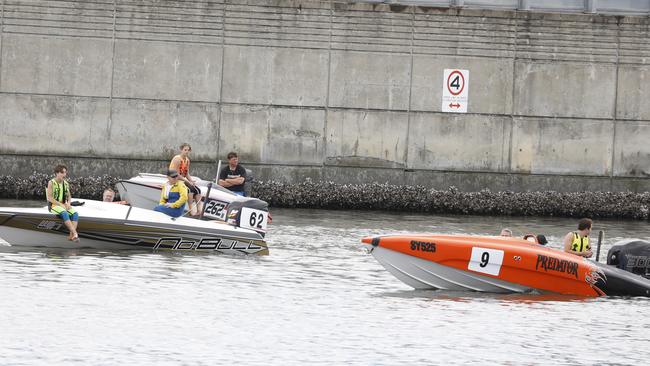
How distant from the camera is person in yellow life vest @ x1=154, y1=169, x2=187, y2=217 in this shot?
21.7m

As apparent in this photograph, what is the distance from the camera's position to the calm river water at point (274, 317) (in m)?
13.2

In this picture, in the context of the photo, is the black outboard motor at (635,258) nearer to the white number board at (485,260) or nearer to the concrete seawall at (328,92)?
the white number board at (485,260)

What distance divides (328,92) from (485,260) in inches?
592

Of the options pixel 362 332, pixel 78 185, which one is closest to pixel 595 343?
pixel 362 332

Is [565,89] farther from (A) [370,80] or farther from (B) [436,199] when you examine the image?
(A) [370,80]

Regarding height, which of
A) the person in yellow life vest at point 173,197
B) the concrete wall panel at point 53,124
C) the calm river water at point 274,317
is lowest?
the calm river water at point 274,317

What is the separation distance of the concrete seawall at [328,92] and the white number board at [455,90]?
6.8 inches

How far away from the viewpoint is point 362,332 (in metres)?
14.6

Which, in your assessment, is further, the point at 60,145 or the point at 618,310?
the point at 60,145

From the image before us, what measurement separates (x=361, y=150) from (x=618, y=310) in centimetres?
1591

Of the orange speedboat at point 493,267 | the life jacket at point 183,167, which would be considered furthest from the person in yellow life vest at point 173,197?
the orange speedboat at point 493,267

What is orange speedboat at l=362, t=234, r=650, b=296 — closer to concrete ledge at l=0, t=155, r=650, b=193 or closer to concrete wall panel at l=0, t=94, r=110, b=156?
concrete ledge at l=0, t=155, r=650, b=193

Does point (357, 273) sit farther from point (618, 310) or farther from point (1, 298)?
point (1, 298)

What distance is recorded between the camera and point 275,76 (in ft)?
107
